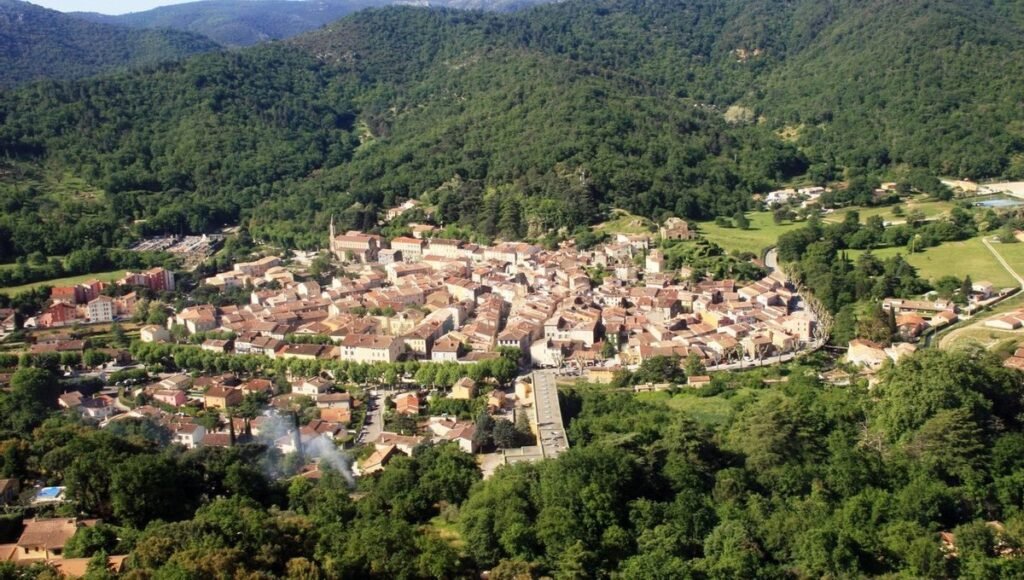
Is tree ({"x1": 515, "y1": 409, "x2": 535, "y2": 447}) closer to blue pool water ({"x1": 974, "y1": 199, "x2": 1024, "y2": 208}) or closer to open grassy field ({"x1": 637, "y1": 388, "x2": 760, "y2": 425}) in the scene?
open grassy field ({"x1": 637, "y1": 388, "x2": 760, "y2": 425})

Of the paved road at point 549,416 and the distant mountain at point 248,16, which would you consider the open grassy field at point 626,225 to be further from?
the distant mountain at point 248,16

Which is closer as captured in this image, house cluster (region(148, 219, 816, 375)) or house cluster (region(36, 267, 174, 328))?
house cluster (region(148, 219, 816, 375))

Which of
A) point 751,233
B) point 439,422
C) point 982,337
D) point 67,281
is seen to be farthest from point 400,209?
point 982,337

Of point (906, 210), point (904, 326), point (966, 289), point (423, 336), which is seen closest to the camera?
point (904, 326)

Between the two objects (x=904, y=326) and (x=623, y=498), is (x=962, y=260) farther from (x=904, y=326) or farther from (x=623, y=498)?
(x=623, y=498)

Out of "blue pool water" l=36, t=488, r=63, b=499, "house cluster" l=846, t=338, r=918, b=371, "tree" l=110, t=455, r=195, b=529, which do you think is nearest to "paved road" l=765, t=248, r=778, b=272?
"house cluster" l=846, t=338, r=918, b=371

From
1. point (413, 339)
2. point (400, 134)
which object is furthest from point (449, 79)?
point (413, 339)
